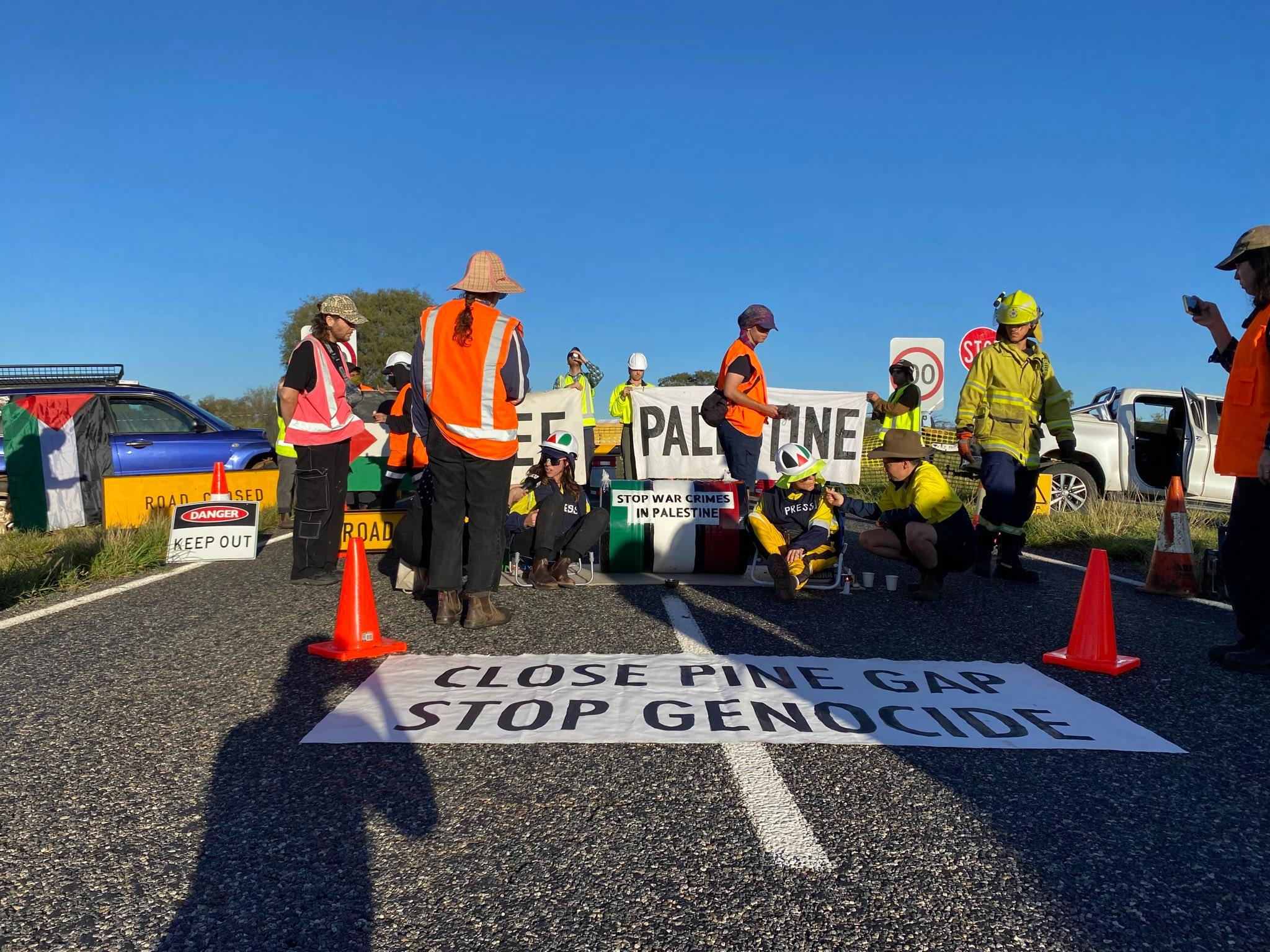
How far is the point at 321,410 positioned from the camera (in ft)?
23.9

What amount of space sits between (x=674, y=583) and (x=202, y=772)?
4.20 meters

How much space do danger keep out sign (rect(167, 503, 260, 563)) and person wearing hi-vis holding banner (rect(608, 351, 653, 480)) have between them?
20.6 ft

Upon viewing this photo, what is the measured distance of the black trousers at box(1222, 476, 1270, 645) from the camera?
15.9 ft

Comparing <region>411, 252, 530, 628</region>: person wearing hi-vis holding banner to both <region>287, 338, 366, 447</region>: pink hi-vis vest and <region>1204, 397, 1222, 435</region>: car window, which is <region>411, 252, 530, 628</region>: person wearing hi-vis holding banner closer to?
<region>287, 338, 366, 447</region>: pink hi-vis vest

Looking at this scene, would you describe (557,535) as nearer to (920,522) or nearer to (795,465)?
(795,465)

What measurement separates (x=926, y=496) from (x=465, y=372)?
3.49 metres

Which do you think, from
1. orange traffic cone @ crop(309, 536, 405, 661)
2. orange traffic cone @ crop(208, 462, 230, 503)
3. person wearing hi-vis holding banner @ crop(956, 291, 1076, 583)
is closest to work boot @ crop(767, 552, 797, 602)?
person wearing hi-vis holding banner @ crop(956, 291, 1076, 583)

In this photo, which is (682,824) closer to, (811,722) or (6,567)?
(811,722)

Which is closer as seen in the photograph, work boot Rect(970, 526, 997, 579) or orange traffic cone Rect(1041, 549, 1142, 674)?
orange traffic cone Rect(1041, 549, 1142, 674)

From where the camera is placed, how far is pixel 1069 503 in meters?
12.8

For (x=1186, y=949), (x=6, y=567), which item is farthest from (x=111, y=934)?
(x=6, y=567)

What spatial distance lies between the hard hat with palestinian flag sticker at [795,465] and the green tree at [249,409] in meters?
32.2

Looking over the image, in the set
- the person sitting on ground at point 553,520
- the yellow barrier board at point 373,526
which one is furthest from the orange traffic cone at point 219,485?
the person sitting on ground at point 553,520

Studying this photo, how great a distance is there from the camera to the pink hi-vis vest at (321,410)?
283 inches
